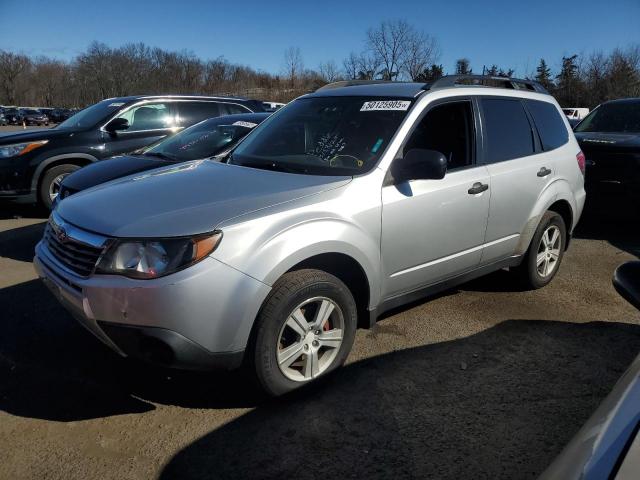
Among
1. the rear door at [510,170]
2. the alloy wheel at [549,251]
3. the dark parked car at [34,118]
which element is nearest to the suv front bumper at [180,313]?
the rear door at [510,170]

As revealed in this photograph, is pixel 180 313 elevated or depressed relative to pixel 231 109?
depressed

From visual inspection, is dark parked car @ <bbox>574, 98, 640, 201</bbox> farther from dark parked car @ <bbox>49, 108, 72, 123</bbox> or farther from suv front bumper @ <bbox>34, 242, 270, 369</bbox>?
dark parked car @ <bbox>49, 108, 72, 123</bbox>

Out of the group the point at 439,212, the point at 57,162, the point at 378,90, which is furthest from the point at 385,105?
the point at 57,162

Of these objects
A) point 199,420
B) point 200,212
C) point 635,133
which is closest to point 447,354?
point 199,420

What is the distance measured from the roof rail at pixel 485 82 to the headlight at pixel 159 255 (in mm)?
2161

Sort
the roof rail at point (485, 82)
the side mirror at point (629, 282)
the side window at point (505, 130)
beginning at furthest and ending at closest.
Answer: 1. the side window at point (505, 130)
2. the roof rail at point (485, 82)
3. the side mirror at point (629, 282)

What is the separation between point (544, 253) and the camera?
4.68 m

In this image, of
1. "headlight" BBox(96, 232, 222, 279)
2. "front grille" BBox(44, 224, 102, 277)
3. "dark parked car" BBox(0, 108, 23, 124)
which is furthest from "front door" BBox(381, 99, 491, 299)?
"dark parked car" BBox(0, 108, 23, 124)

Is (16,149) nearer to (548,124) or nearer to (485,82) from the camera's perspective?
(485,82)

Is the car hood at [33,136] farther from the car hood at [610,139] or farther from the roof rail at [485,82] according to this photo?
the car hood at [610,139]

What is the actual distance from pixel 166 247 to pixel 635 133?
716 cm

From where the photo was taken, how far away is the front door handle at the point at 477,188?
3.70m

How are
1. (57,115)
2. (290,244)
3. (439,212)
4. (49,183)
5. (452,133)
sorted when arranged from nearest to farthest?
(290,244) → (439,212) → (452,133) → (49,183) → (57,115)

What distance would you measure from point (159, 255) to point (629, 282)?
78.7 inches
